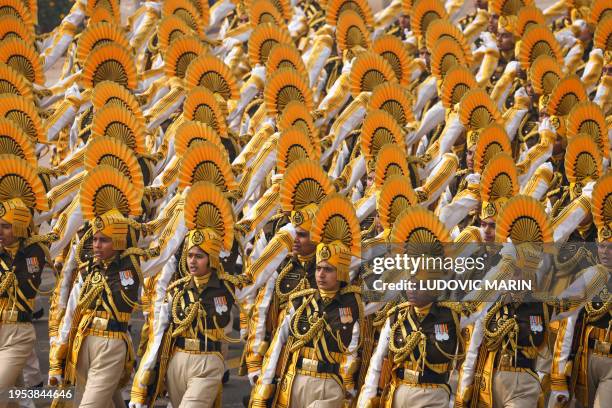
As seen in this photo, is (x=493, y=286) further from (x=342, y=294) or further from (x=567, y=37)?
(x=567, y=37)

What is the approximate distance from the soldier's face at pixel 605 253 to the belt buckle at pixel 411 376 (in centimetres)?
188

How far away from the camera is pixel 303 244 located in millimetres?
13133

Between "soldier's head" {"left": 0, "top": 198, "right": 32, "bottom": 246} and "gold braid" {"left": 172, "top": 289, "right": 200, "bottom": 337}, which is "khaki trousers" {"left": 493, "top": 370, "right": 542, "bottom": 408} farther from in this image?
"soldier's head" {"left": 0, "top": 198, "right": 32, "bottom": 246}

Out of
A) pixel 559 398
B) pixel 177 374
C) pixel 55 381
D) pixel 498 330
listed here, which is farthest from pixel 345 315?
pixel 55 381

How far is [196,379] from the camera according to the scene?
1246 centimetres

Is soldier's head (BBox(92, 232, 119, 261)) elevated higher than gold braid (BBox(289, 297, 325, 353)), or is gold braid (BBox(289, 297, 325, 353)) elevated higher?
soldier's head (BBox(92, 232, 119, 261))

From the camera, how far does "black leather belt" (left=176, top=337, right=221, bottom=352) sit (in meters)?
12.6

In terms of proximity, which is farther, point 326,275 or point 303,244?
point 303,244

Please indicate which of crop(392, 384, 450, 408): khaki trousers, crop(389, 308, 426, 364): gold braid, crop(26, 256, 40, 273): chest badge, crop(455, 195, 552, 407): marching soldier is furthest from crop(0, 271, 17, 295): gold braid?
crop(455, 195, 552, 407): marching soldier

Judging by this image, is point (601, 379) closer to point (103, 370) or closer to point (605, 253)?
point (605, 253)

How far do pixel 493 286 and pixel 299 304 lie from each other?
148cm

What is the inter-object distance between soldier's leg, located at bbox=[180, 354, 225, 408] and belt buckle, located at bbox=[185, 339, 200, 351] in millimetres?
54

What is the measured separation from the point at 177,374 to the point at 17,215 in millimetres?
1937

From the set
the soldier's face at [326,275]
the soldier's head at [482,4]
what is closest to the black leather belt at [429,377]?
the soldier's face at [326,275]
